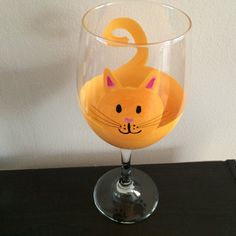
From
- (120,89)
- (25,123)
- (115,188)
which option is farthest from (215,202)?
(25,123)

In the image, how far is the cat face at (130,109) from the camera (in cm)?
41

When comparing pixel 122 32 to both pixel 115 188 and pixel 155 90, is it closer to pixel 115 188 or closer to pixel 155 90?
pixel 155 90

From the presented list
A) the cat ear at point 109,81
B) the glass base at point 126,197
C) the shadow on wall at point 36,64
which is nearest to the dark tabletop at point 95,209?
the glass base at point 126,197

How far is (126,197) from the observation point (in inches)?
22.5

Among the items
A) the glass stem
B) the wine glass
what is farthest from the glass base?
the wine glass

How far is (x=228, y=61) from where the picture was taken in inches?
21.8

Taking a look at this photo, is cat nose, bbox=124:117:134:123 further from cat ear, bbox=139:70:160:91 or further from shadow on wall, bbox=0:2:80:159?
shadow on wall, bbox=0:2:80:159

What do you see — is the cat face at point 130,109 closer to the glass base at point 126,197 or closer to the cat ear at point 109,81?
the cat ear at point 109,81

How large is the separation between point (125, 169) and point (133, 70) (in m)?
0.19

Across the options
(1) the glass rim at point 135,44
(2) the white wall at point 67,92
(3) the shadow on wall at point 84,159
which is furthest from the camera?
(3) the shadow on wall at point 84,159

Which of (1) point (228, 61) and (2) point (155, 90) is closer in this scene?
(2) point (155, 90)

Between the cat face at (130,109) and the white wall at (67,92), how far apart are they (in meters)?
0.14

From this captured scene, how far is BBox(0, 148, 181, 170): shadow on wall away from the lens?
67 centimetres

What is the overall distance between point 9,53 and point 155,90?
265 millimetres
